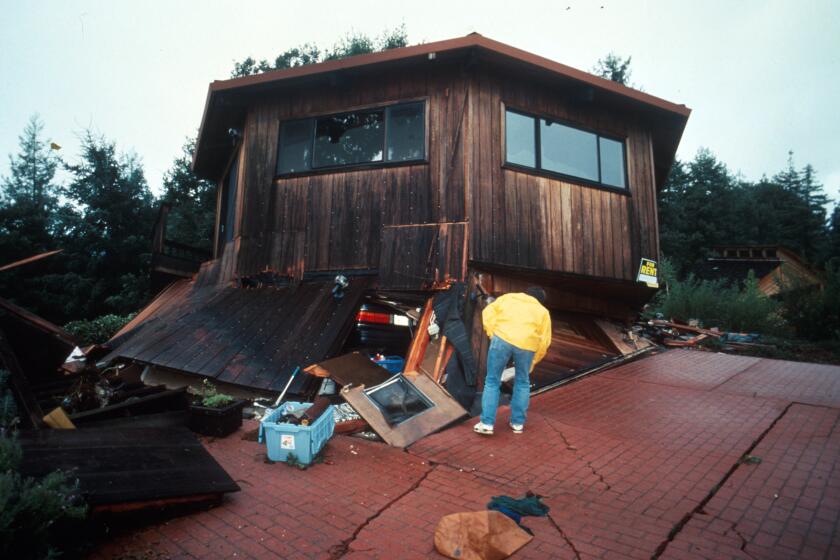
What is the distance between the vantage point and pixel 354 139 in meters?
7.95

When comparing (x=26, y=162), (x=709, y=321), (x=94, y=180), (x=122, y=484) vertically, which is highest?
(x=26, y=162)

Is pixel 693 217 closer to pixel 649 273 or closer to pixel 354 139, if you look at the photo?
pixel 649 273

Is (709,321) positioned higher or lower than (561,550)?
higher

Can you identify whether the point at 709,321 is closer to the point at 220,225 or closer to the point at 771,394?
the point at 771,394

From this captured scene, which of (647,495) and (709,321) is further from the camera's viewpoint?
(709,321)

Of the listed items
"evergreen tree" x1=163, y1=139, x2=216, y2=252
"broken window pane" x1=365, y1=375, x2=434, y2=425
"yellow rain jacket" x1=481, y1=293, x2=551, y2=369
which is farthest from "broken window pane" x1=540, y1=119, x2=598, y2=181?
"evergreen tree" x1=163, y1=139, x2=216, y2=252

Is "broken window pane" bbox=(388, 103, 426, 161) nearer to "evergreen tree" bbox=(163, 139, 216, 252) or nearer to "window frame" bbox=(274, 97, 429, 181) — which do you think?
"window frame" bbox=(274, 97, 429, 181)

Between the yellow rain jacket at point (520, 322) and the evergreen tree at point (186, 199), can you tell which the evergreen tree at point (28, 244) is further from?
the yellow rain jacket at point (520, 322)

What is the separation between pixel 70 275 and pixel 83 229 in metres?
2.54

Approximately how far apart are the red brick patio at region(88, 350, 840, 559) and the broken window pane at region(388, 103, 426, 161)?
15.1ft

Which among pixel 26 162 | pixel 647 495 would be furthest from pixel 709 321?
pixel 26 162

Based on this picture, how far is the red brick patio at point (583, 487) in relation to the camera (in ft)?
8.59

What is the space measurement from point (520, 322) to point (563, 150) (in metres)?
4.57

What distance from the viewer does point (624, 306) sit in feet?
31.1
